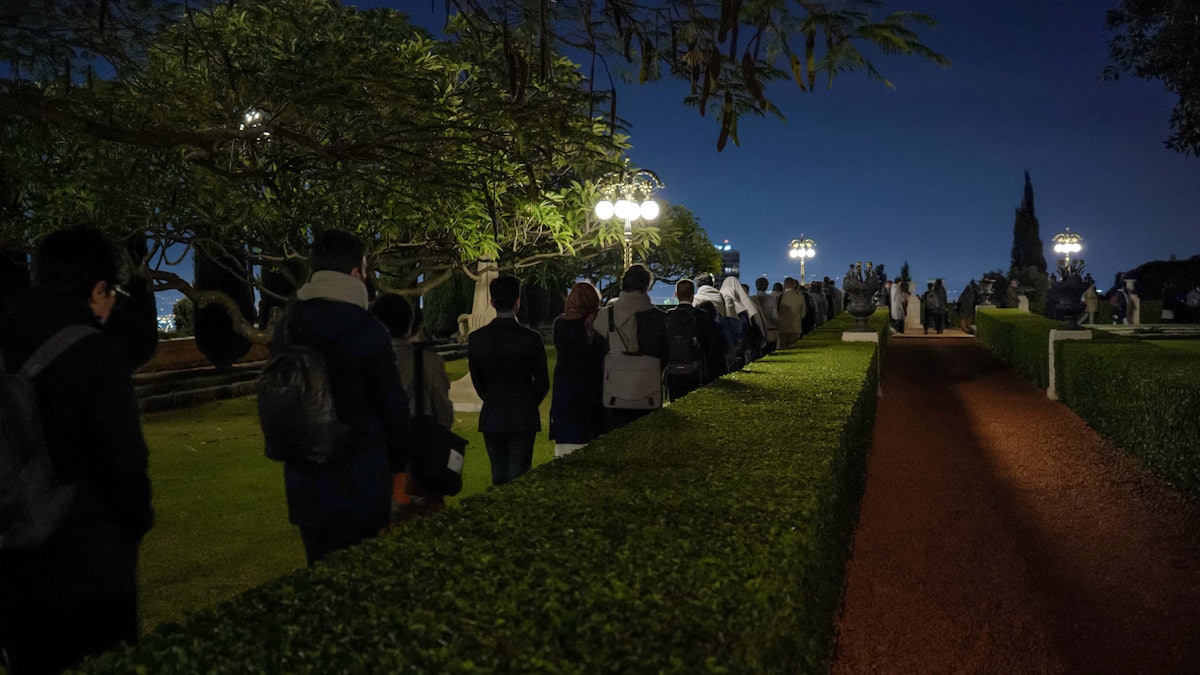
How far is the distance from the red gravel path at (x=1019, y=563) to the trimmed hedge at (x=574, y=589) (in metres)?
1.27

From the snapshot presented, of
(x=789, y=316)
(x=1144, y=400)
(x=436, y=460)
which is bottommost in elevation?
(x=1144, y=400)

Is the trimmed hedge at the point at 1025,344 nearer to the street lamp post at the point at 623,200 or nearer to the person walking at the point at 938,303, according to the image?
the person walking at the point at 938,303

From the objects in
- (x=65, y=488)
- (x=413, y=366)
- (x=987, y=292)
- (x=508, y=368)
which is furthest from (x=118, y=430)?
(x=987, y=292)

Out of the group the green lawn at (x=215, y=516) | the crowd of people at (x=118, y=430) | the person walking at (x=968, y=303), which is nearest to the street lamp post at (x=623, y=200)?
the green lawn at (x=215, y=516)

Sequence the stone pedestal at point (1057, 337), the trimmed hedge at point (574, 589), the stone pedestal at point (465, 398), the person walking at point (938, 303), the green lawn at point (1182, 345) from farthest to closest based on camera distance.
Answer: the person walking at point (938, 303)
the stone pedestal at point (465, 398)
the stone pedestal at point (1057, 337)
the green lawn at point (1182, 345)
the trimmed hedge at point (574, 589)

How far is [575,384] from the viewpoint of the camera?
6852mm

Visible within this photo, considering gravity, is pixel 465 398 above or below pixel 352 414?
below

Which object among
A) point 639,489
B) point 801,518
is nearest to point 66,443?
point 639,489

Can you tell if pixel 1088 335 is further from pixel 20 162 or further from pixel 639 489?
pixel 20 162

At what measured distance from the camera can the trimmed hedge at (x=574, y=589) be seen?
5.92 ft

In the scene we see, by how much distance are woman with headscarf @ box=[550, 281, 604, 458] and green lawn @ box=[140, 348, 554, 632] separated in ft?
2.82

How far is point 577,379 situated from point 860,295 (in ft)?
36.3

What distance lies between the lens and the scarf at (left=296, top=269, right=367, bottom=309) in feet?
11.0

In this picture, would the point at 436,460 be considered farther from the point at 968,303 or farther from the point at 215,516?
the point at 968,303
